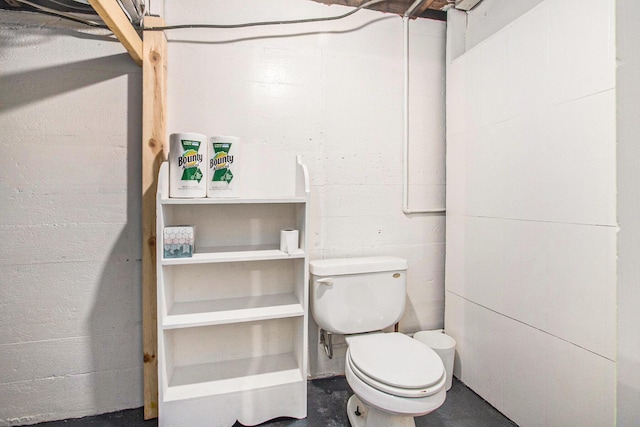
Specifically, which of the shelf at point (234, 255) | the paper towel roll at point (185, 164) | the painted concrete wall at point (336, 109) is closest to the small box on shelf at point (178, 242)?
the shelf at point (234, 255)

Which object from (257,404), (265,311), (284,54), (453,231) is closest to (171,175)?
(265,311)

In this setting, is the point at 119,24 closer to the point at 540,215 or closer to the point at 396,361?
the point at 396,361

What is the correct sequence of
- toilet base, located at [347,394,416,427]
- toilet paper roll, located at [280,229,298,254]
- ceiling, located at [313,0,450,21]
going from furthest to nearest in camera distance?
ceiling, located at [313,0,450,21] < toilet paper roll, located at [280,229,298,254] < toilet base, located at [347,394,416,427]

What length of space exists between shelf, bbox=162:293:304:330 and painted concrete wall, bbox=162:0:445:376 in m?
0.34

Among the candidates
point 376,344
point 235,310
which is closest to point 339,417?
point 376,344

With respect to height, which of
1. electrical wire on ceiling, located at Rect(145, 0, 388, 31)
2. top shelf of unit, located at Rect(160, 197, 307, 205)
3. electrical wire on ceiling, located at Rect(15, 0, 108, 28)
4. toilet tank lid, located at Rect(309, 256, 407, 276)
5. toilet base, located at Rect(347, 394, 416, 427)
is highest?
electrical wire on ceiling, located at Rect(145, 0, 388, 31)

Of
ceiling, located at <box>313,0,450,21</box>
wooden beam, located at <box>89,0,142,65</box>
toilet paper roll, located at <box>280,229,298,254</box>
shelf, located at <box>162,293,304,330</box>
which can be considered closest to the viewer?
wooden beam, located at <box>89,0,142,65</box>

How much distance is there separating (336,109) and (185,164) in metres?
0.87

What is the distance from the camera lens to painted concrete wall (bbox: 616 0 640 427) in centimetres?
93

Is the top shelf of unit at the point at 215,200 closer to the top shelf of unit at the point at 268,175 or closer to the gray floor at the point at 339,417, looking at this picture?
the top shelf of unit at the point at 268,175

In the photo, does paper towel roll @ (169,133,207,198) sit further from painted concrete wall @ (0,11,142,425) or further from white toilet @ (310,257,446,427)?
white toilet @ (310,257,446,427)

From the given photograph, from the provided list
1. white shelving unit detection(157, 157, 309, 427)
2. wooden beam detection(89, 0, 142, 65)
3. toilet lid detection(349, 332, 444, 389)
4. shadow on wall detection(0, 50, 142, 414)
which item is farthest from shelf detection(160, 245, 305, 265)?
wooden beam detection(89, 0, 142, 65)

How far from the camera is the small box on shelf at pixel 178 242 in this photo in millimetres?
1315

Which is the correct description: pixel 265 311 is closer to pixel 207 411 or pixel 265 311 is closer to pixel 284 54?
pixel 207 411
